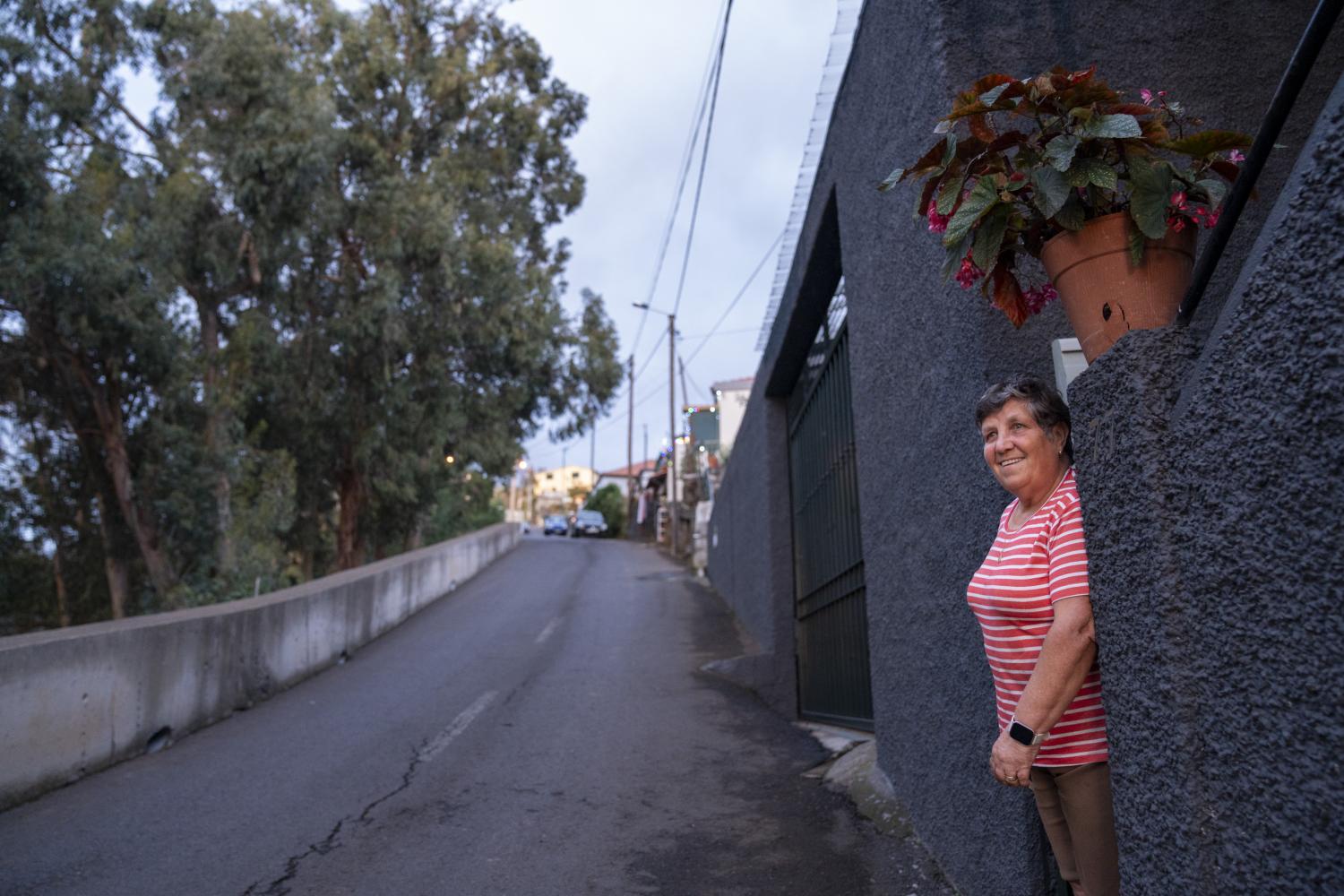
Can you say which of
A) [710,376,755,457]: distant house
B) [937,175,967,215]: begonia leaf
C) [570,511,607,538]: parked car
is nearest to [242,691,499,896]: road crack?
[937,175,967,215]: begonia leaf

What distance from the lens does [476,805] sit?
562 centimetres

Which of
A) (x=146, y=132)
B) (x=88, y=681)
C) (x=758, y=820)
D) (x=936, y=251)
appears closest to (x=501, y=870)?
(x=758, y=820)

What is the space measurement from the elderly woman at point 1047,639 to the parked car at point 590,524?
4743 cm

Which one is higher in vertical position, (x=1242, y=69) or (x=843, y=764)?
(x=1242, y=69)

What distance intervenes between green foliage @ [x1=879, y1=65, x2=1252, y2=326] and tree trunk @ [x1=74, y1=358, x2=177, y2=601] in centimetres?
1751

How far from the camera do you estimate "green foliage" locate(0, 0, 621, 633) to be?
15.9 metres

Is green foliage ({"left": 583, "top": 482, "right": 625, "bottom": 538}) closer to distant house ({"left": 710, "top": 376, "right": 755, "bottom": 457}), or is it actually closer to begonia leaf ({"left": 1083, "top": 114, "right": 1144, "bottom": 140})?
distant house ({"left": 710, "top": 376, "right": 755, "bottom": 457})

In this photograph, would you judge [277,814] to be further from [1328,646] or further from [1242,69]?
[1242,69]

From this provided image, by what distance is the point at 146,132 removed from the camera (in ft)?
60.4

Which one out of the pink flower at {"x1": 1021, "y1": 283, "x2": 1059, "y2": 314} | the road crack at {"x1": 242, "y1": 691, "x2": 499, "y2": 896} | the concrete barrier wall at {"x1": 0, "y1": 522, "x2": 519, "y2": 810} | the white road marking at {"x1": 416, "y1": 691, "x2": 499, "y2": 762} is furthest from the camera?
the white road marking at {"x1": 416, "y1": 691, "x2": 499, "y2": 762}

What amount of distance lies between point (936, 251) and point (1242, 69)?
1.32 metres

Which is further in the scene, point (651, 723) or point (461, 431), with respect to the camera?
point (461, 431)

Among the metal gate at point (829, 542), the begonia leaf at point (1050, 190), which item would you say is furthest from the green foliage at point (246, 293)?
the begonia leaf at point (1050, 190)

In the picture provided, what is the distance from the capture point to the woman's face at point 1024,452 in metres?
2.65
